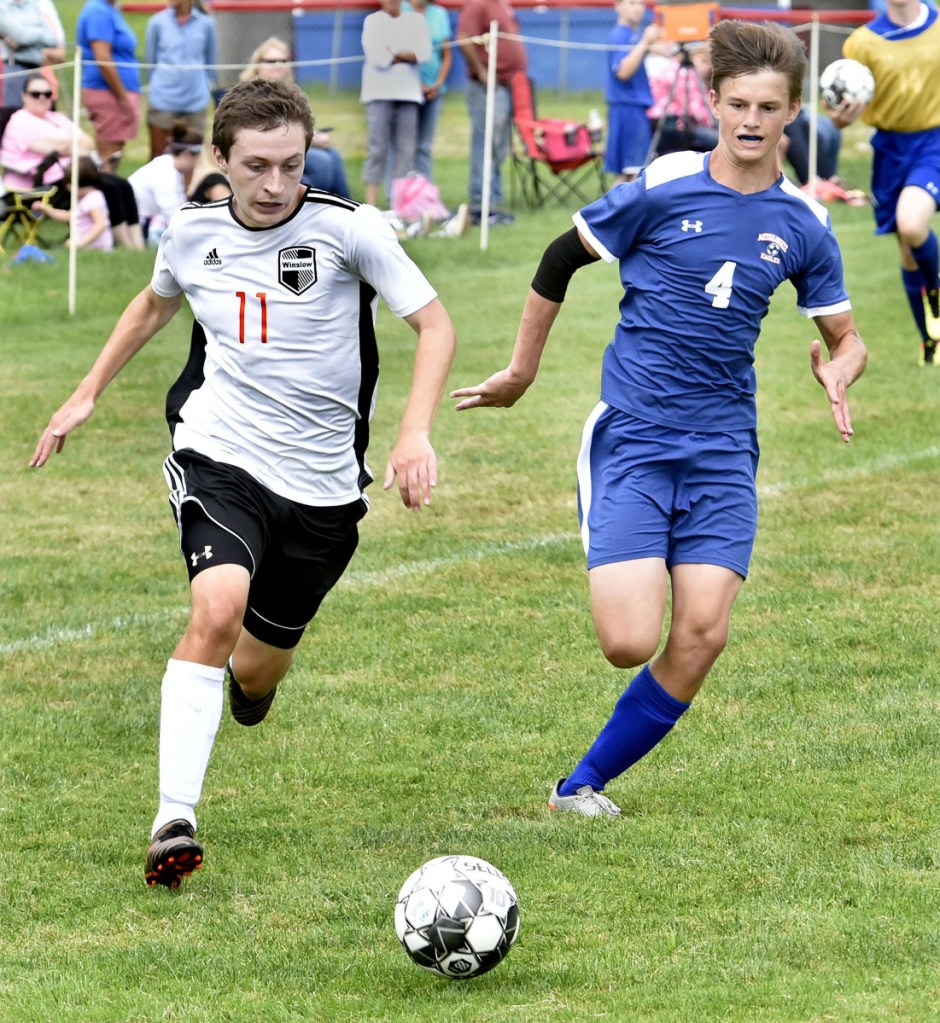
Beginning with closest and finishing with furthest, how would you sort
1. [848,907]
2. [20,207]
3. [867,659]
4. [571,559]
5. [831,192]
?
1. [848,907]
2. [867,659]
3. [571,559]
4. [20,207]
5. [831,192]

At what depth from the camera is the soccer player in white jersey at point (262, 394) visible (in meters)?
4.60

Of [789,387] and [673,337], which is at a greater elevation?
[673,337]

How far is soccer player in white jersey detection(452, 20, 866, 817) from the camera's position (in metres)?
4.84

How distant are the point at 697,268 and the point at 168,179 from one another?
11.1 metres

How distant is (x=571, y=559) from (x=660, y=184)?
339cm

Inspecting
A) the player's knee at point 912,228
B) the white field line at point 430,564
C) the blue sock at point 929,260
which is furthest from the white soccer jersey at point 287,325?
the blue sock at point 929,260

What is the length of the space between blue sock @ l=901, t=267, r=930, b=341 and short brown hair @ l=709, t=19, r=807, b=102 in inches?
257

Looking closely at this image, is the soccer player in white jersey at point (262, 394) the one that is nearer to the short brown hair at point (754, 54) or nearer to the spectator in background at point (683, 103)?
the short brown hair at point (754, 54)

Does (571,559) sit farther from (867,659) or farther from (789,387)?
(789,387)

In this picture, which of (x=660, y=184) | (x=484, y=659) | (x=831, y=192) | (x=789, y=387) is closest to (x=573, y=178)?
(x=831, y=192)

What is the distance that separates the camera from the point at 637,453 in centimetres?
496

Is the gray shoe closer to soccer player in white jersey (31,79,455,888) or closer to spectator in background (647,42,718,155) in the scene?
soccer player in white jersey (31,79,455,888)

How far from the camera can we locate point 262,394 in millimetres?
4973

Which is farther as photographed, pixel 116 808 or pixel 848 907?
pixel 116 808
